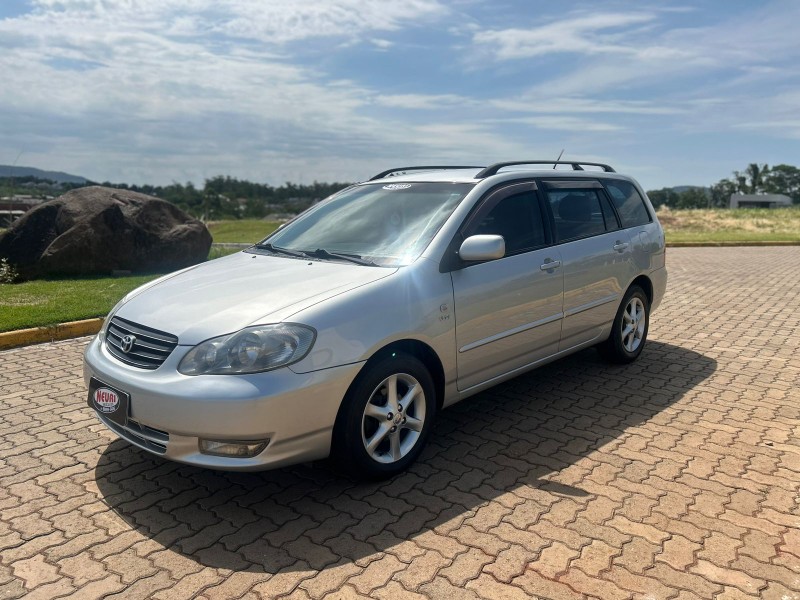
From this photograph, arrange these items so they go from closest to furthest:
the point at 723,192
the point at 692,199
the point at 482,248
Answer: the point at 482,248 < the point at 692,199 < the point at 723,192

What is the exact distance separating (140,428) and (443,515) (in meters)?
1.65

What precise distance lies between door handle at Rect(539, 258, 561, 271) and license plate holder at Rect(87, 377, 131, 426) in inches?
113

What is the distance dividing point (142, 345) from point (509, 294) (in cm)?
232

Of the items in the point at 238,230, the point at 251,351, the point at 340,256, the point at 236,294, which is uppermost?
the point at 238,230

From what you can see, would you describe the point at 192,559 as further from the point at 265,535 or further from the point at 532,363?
the point at 532,363

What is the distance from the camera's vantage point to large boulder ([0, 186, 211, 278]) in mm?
10414

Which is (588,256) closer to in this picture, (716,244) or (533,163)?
(533,163)

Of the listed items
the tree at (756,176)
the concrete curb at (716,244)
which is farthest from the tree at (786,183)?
the concrete curb at (716,244)

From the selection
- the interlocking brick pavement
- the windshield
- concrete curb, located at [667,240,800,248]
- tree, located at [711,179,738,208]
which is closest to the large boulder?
the interlocking brick pavement

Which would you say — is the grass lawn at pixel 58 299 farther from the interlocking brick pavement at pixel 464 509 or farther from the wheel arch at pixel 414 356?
the wheel arch at pixel 414 356

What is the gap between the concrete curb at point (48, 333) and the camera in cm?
655

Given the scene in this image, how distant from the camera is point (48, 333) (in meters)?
6.82

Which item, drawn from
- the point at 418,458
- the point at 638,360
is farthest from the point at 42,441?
the point at 638,360

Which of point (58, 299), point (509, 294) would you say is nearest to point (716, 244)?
point (509, 294)
